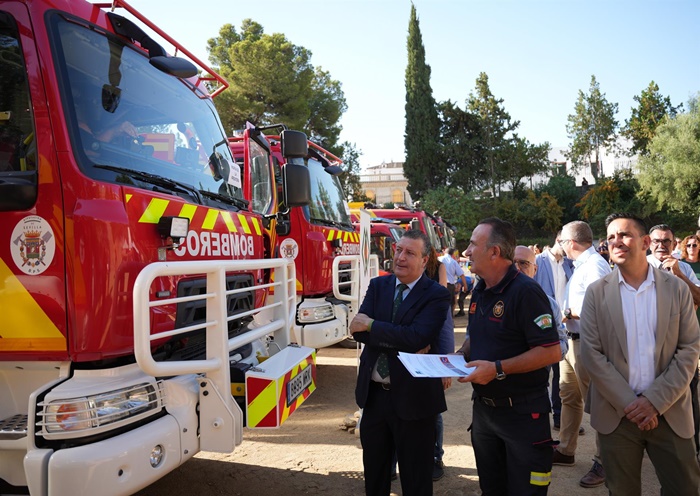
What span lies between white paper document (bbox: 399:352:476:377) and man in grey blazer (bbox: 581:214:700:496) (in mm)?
688

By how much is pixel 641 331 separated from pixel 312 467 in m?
2.66

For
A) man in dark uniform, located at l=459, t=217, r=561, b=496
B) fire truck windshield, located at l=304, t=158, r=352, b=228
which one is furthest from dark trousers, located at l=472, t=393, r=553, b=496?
fire truck windshield, located at l=304, t=158, r=352, b=228

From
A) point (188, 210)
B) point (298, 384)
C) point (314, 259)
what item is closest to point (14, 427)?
point (188, 210)

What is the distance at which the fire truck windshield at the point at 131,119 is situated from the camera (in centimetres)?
244

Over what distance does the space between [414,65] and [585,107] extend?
14.2 meters

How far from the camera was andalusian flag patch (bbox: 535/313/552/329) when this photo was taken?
2.41 m

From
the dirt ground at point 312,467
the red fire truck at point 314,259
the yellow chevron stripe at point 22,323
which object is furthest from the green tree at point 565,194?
the yellow chevron stripe at point 22,323

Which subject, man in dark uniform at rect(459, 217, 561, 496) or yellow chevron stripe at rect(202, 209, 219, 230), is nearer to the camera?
man in dark uniform at rect(459, 217, 561, 496)

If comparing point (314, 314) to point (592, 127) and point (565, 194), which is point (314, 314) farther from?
point (592, 127)

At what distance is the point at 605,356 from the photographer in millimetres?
2635

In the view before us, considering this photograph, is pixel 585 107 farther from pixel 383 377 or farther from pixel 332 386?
pixel 383 377

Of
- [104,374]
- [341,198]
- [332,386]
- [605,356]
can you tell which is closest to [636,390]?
[605,356]

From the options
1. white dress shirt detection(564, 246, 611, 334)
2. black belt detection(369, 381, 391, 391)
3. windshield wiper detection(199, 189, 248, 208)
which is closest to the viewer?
black belt detection(369, 381, 391, 391)

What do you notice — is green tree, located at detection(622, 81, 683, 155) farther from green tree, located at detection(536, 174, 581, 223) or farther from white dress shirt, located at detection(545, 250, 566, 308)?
white dress shirt, located at detection(545, 250, 566, 308)
